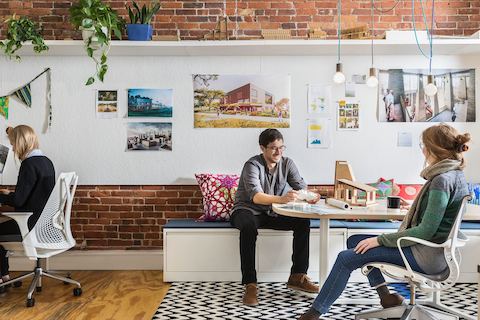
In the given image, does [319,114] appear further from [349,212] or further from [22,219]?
[22,219]

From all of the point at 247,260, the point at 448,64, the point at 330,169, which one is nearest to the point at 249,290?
the point at 247,260

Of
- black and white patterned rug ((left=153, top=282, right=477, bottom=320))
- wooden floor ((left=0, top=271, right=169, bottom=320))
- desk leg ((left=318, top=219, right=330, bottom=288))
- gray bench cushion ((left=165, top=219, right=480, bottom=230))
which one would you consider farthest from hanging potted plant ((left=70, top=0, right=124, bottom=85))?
desk leg ((left=318, top=219, right=330, bottom=288))

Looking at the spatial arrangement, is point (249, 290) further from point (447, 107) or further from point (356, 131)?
point (447, 107)

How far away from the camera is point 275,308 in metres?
4.34

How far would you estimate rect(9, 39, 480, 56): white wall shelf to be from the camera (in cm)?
526

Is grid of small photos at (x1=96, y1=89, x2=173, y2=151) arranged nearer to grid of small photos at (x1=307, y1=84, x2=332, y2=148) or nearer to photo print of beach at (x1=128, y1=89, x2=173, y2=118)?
photo print of beach at (x1=128, y1=89, x2=173, y2=118)

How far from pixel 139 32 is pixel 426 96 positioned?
8.66ft

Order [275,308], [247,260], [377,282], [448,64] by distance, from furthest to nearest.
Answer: [448,64] → [247,260] → [275,308] → [377,282]

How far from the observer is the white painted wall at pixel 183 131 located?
571 cm

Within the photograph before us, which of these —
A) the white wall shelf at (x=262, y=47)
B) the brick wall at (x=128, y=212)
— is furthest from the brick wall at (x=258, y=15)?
the brick wall at (x=128, y=212)

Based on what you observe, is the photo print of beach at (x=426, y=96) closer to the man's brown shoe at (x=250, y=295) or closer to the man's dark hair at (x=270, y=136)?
the man's dark hair at (x=270, y=136)

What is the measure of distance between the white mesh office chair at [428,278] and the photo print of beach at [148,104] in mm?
2686

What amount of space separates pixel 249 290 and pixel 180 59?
2318 millimetres

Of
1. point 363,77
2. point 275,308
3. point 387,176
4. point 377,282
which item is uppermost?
point 363,77
